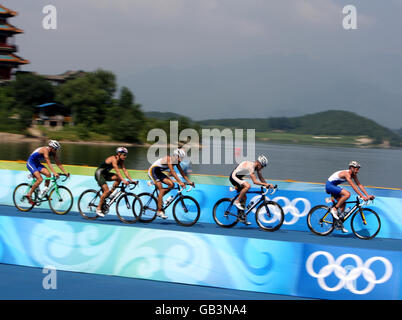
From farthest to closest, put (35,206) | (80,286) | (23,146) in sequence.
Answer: (23,146) → (35,206) → (80,286)

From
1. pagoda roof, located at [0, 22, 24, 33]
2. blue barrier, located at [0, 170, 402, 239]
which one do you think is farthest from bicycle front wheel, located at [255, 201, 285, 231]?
pagoda roof, located at [0, 22, 24, 33]

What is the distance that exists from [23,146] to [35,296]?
3292 inches

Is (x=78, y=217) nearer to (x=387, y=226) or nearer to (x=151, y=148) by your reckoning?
(x=387, y=226)

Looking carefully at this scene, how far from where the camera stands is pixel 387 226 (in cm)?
1133

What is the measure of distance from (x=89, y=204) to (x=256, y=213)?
3.70 metres

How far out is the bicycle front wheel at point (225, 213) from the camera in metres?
11.2

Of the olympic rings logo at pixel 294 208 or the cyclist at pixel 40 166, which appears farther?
the olympic rings logo at pixel 294 208

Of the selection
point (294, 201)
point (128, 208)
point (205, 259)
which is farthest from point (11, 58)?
point (205, 259)

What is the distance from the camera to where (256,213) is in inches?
432

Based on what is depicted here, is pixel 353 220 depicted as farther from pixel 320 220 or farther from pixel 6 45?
pixel 6 45

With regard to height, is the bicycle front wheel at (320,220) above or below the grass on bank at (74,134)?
below

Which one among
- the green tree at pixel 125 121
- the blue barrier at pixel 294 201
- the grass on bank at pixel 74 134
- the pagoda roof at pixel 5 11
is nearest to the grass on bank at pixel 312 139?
the green tree at pixel 125 121

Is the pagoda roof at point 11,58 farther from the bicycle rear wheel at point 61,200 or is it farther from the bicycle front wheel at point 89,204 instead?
the bicycle front wheel at point 89,204

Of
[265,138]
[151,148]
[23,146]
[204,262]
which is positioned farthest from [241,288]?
[265,138]
